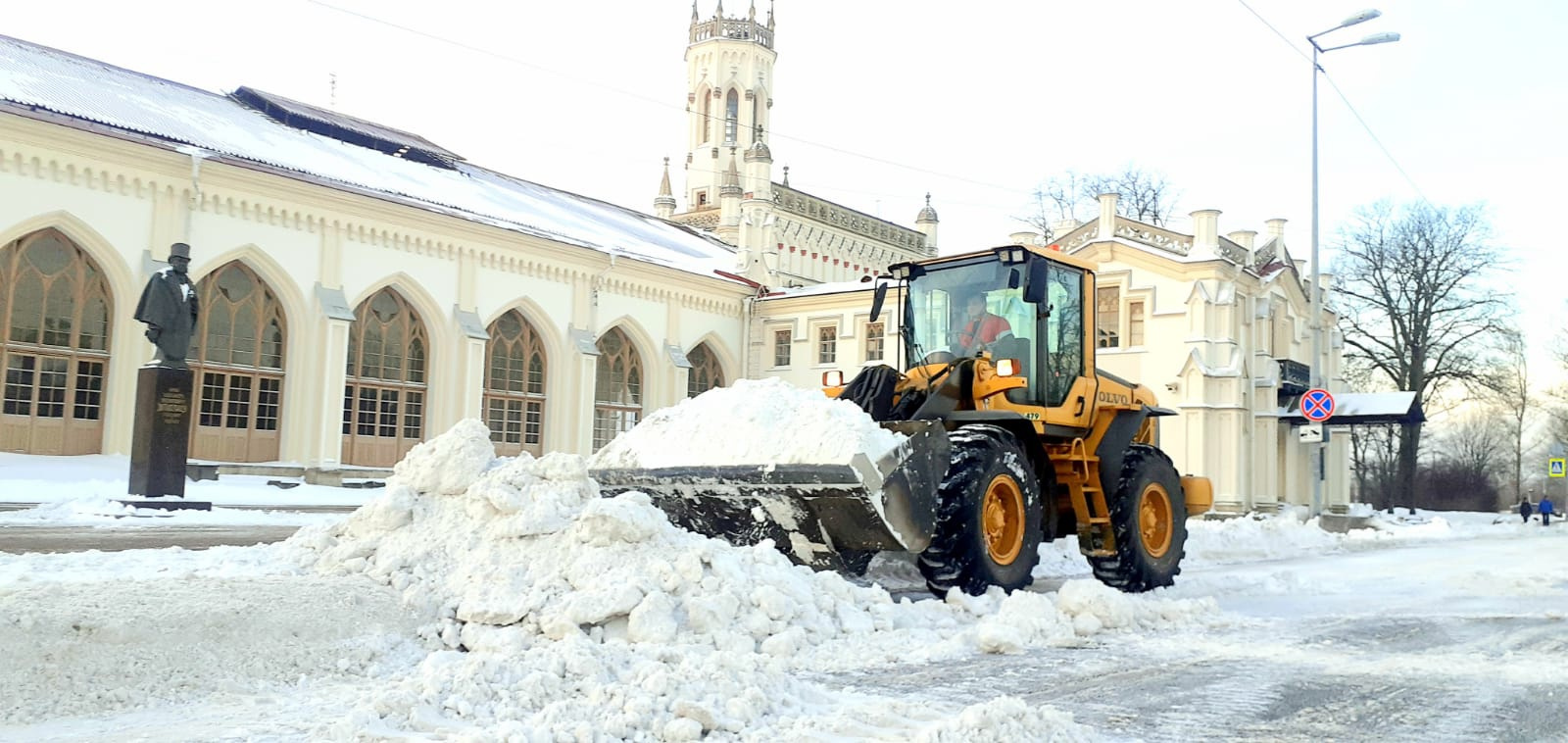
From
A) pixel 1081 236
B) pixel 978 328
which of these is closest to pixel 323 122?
pixel 1081 236

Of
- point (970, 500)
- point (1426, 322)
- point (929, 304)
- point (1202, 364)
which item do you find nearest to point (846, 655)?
point (970, 500)

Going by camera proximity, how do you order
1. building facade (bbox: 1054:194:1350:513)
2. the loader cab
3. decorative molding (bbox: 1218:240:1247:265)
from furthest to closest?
decorative molding (bbox: 1218:240:1247:265), building facade (bbox: 1054:194:1350:513), the loader cab

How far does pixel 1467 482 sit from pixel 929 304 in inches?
2425

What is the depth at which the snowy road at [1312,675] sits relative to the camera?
4.85m

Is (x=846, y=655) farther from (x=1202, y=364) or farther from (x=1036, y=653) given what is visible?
(x=1202, y=364)

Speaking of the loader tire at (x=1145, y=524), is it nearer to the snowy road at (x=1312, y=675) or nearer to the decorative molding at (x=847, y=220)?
the snowy road at (x=1312, y=675)

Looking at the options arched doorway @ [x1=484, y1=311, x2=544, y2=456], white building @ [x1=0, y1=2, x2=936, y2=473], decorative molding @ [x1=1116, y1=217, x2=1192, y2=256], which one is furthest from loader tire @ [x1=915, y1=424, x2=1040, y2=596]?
decorative molding @ [x1=1116, y1=217, x2=1192, y2=256]

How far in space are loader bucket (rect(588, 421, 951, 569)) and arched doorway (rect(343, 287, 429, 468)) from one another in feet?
58.6

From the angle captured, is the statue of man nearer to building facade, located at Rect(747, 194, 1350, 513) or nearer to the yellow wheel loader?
the yellow wheel loader

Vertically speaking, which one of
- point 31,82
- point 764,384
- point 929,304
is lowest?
point 764,384

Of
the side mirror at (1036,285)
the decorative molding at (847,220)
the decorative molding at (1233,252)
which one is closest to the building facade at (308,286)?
the decorative molding at (1233,252)

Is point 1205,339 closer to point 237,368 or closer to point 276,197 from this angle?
point 276,197

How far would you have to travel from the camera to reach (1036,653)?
259 inches

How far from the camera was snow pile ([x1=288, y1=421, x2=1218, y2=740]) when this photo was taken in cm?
445
